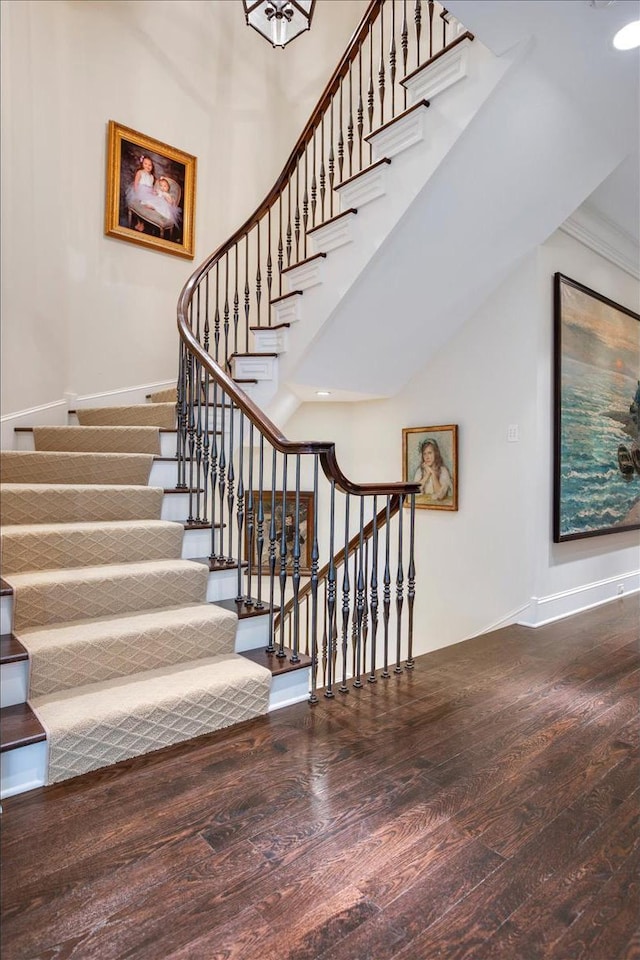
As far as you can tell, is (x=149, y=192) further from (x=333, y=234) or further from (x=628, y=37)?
(x=628, y=37)

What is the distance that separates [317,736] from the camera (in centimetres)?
193

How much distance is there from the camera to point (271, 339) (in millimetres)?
3682

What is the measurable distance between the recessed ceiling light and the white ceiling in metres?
0.02

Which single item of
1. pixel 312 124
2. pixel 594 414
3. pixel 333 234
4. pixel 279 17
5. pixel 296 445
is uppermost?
pixel 279 17

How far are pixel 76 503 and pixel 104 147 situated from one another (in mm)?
3101

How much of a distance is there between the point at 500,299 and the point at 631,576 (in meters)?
2.65

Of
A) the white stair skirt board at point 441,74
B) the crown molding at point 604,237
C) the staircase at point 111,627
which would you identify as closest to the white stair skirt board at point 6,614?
the staircase at point 111,627

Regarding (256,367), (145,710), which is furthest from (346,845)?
(256,367)

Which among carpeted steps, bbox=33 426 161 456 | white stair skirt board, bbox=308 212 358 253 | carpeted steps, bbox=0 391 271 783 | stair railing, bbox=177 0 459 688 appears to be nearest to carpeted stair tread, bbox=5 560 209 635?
carpeted steps, bbox=0 391 271 783

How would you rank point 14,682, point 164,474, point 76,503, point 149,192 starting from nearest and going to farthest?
1. point 14,682
2. point 76,503
3. point 164,474
4. point 149,192

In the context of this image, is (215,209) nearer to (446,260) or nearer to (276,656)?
(446,260)

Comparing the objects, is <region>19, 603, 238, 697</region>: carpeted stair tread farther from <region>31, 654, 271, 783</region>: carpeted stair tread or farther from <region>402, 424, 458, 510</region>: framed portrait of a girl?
<region>402, 424, 458, 510</region>: framed portrait of a girl

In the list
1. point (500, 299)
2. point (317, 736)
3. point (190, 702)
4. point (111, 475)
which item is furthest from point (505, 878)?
point (500, 299)

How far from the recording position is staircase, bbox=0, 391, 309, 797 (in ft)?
5.53
